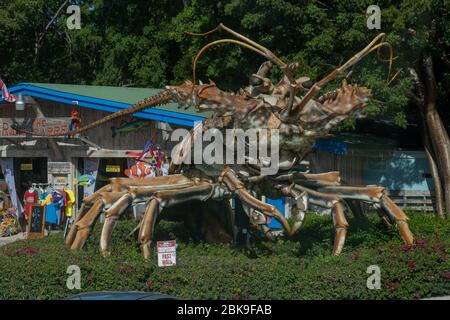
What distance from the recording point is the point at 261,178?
10.7m

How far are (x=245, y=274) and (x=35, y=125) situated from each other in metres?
10.9

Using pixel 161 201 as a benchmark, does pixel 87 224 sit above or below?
below

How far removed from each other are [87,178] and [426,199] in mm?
9074

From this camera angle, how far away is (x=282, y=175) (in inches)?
419

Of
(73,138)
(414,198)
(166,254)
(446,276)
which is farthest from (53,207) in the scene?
(446,276)

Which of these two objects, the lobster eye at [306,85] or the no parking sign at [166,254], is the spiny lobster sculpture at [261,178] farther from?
the no parking sign at [166,254]

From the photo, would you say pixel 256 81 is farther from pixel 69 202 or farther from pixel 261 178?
pixel 69 202

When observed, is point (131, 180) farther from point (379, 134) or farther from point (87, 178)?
point (379, 134)

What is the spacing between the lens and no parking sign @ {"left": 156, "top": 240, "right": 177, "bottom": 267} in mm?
9648
